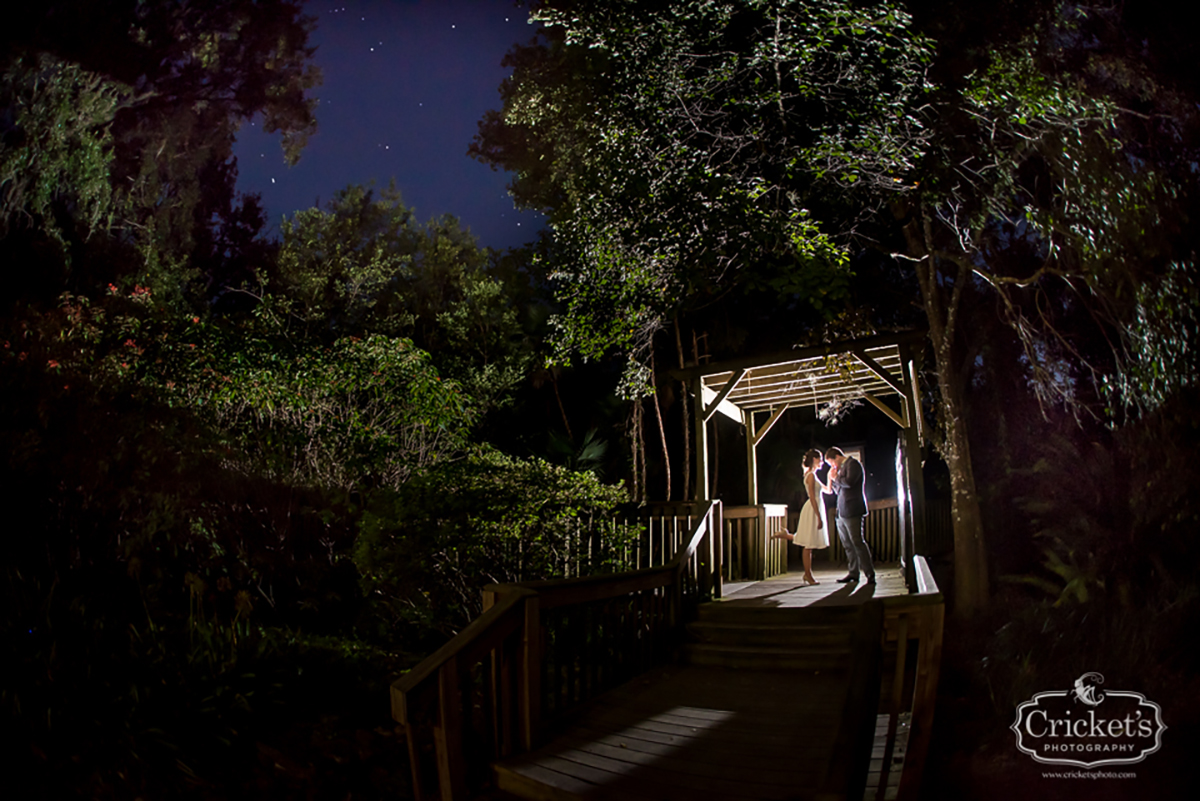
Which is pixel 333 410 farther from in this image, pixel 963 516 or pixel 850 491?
pixel 963 516

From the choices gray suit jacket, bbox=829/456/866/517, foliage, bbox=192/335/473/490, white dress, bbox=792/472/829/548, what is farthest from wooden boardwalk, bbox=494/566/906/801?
foliage, bbox=192/335/473/490

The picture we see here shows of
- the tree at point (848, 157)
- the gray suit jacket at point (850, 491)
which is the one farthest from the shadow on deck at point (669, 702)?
the tree at point (848, 157)

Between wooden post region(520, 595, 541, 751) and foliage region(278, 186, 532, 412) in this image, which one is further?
foliage region(278, 186, 532, 412)

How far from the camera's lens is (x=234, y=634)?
16.3 ft

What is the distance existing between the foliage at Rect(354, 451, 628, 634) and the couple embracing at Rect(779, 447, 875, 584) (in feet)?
→ 9.24

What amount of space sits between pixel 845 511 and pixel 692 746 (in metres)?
4.33

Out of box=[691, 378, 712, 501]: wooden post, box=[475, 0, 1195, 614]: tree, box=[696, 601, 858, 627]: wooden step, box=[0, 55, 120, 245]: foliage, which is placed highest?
box=[0, 55, 120, 245]: foliage

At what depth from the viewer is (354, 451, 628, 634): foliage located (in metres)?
5.70

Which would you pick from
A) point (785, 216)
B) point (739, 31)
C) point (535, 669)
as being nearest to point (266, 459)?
point (535, 669)

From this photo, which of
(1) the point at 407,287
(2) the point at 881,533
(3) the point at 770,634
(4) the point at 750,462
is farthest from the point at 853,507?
(1) the point at 407,287

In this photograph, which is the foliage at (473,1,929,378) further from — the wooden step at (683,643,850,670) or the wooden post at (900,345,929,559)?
the wooden step at (683,643,850,670)

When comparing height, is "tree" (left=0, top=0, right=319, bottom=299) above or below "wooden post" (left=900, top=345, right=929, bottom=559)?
above

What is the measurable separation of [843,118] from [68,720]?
31.6 feet

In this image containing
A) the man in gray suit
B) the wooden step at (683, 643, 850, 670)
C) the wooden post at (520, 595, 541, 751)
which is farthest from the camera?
the man in gray suit
